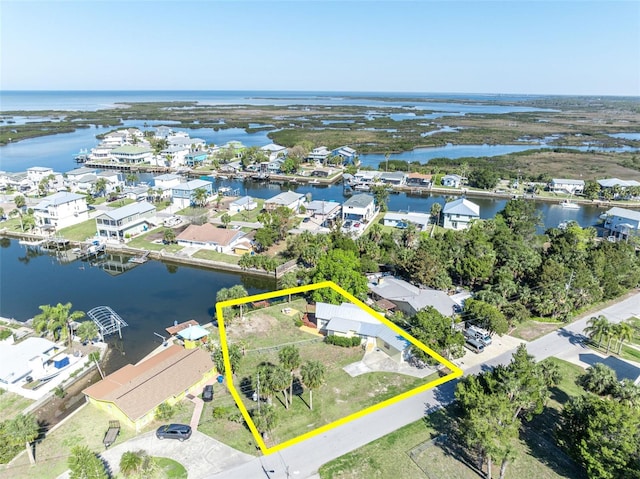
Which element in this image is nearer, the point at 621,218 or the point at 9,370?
the point at 9,370

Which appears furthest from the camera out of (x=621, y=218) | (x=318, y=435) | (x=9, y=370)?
(x=621, y=218)

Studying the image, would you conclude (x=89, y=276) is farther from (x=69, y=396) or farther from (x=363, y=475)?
(x=363, y=475)

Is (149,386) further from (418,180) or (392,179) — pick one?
(418,180)

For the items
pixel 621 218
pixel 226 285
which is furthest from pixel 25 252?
pixel 621 218

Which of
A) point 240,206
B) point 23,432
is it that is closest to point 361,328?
point 23,432

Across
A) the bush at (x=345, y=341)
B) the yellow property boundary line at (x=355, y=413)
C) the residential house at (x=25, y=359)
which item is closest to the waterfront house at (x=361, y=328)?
the bush at (x=345, y=341)

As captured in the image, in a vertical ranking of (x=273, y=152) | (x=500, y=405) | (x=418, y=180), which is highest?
(x=273, y=152)

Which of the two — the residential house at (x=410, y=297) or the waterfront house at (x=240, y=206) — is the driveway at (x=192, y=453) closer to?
the residential house at (x=410, y=297)
